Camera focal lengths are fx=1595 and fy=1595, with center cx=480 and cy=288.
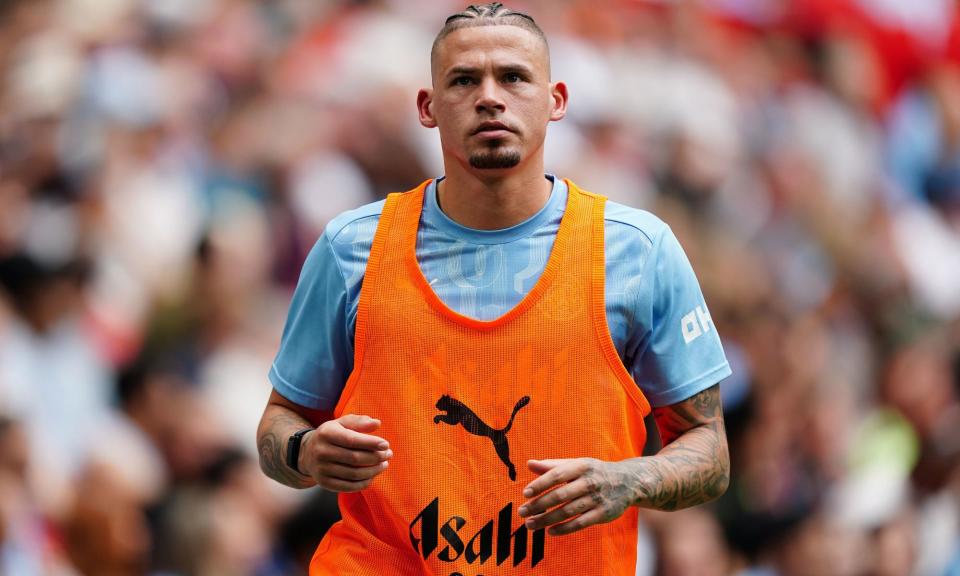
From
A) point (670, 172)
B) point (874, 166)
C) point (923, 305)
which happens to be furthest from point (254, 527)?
point (874, 166)

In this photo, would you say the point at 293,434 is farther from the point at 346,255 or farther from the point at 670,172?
the point at 670,172

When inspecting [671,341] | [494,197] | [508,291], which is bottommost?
[671,341]

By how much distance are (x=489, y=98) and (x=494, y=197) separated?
0.26 meters

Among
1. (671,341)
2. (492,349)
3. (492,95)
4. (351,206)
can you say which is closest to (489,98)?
(492,95)

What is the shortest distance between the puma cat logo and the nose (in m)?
0.71

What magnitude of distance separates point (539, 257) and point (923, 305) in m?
7.07

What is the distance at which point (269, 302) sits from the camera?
296 inches

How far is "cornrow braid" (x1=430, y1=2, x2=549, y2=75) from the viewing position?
13.1 ft

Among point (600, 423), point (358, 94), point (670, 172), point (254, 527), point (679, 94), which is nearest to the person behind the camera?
point (600, 423)

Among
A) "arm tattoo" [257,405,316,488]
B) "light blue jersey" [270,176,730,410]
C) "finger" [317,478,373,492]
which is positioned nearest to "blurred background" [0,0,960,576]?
"arm tattoo" [257,405,316,488]

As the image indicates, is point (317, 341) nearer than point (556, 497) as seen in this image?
No

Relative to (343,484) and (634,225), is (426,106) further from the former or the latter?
(343,484)

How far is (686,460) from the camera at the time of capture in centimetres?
385

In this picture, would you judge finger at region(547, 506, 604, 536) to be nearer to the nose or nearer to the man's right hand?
the man's right hand
